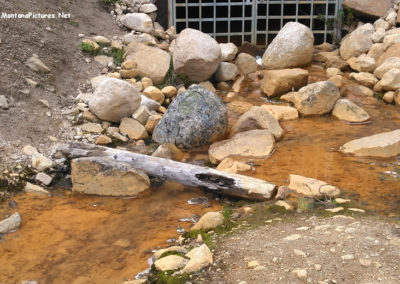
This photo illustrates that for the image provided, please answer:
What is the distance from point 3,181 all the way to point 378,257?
421cm

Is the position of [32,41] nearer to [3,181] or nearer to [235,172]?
[3,181]

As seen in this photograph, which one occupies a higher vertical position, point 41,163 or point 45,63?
point 45,63

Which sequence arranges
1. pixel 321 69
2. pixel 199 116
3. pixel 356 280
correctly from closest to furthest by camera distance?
pixel 356 280 < pixel 199 116 < pixel 321 69

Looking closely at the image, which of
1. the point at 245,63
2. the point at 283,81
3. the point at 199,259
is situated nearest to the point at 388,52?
the point at 283,81

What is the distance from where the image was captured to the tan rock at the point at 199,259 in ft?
13.4

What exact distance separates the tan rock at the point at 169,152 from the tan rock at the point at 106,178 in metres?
0.75

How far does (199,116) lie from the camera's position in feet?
23.6

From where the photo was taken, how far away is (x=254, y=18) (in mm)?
11016

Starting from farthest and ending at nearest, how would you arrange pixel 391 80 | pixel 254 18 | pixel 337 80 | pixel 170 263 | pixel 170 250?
pixel 254 18 → pixel 337 80 → pixel 391 80 → pixel 170 250 → pixel 170 263

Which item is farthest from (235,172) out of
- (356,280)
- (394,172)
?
(356,280)

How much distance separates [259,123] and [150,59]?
8.74 feet

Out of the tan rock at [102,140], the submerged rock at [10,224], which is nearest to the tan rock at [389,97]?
the tan rock at [102,140]

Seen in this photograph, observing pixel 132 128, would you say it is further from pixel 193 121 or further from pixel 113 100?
pixel 193 121

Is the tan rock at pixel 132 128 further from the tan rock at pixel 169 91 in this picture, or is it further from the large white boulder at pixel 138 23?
the large white boulder at pixel 138 23
